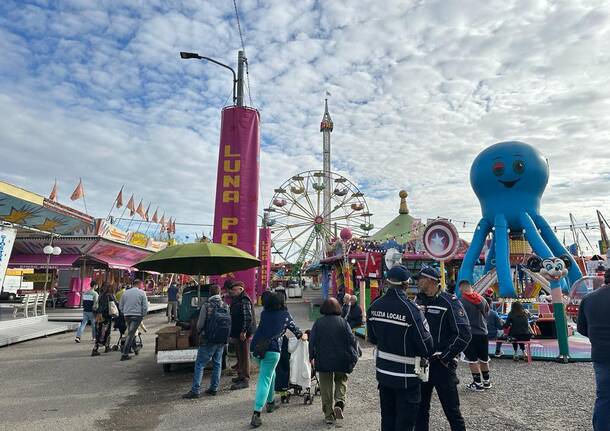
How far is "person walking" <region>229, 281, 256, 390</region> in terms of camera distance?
6.25 metres

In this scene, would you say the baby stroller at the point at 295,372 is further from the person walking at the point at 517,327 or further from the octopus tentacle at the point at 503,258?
the octopus tentacle at the point at 503,258

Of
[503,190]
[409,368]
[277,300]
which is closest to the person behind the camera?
[409,368]

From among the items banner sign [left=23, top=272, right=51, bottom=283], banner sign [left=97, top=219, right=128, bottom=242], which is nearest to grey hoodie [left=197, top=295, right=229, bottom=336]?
banner sign [left=97, top=219, right=128, bottom=242]

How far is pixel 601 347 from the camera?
141 inches

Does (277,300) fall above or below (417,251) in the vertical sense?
below

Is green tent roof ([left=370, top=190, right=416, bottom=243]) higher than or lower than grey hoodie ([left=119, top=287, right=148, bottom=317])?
higher

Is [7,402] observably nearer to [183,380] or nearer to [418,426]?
[183,380]

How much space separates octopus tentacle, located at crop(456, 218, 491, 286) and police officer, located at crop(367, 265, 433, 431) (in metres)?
12.6

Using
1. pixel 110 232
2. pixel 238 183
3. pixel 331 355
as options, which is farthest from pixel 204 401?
pixel 110 232

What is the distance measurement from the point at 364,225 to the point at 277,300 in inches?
1183

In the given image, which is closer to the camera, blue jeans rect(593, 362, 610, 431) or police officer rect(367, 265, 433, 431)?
police officer rect(367, 265, 433, 431)

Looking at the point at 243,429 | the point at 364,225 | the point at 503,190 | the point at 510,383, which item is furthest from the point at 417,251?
the point at 243,429

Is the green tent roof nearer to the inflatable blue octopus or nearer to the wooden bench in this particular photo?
the inflatable blue octopus

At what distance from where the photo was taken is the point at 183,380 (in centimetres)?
681
